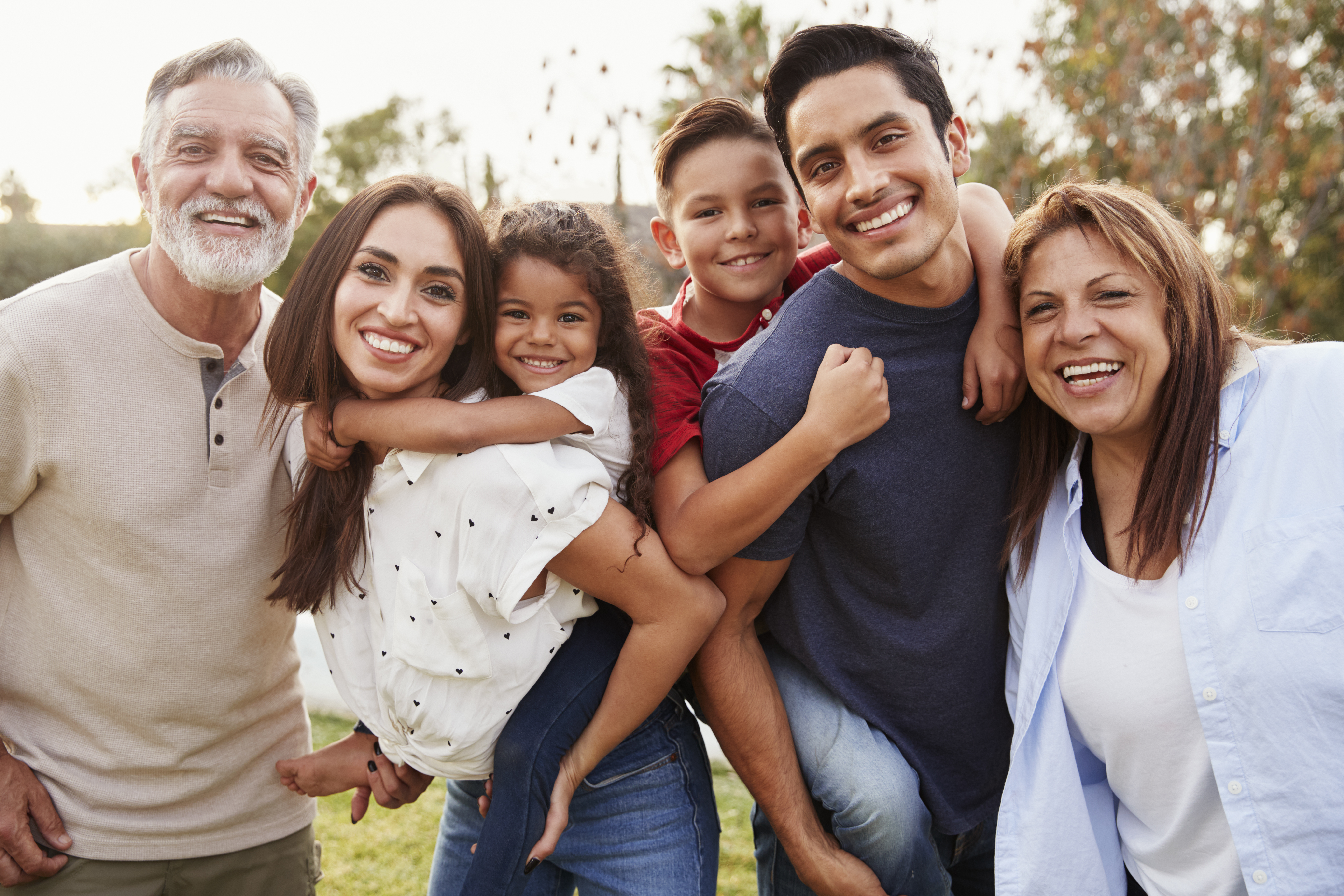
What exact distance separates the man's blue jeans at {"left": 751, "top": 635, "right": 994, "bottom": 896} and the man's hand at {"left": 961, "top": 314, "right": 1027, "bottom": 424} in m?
0.86

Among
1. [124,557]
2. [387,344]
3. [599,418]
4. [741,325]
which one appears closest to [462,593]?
[599,418]

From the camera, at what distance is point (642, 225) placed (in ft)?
35.9

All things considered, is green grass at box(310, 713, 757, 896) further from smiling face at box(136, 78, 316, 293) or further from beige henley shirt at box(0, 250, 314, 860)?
smiling face at box(136, 78, 316, 293)

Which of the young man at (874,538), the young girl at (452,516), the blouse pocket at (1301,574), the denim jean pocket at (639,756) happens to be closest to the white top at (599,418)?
the young girl at (452,516)

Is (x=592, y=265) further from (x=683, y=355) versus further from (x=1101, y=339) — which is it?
(x=1101, y=339)

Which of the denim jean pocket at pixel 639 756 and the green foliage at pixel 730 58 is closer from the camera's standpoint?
the denim jean pocket at pixel 639 756

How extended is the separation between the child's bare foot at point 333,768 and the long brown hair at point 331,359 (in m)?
0.45

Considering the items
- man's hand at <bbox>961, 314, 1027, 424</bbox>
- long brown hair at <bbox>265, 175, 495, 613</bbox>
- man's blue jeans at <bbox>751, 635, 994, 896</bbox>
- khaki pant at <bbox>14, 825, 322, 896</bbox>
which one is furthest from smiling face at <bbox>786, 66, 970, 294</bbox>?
khaki pant at <bbox>14, 825, 322, 896</bbox>

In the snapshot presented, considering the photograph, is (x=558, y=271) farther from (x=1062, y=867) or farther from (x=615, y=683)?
(x=1062, y=867)

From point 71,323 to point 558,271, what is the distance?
139cm

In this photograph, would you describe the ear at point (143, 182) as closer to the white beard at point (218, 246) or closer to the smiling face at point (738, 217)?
the white beard at point (218, 246)

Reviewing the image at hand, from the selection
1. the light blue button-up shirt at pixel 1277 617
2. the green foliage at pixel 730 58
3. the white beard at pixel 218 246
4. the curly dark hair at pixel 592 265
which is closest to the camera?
the light blue button-up shirt at pixel 1277 617

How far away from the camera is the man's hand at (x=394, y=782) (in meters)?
2.47

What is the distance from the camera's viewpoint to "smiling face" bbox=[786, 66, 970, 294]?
91.3 inches
